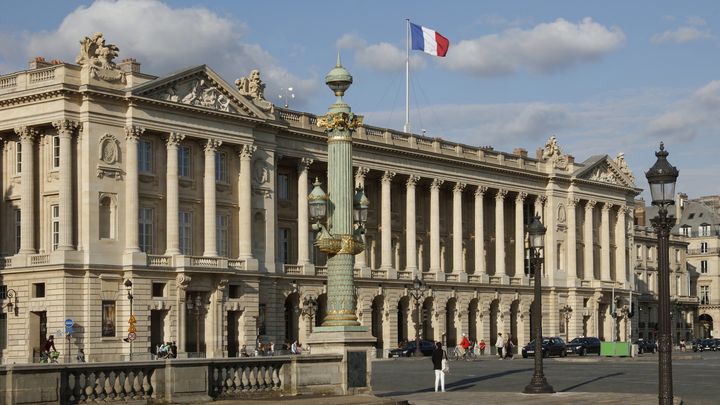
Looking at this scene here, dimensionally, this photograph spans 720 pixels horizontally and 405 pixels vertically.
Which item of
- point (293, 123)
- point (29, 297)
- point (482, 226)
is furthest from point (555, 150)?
point (29, 297)

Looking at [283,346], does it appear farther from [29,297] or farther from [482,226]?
[482,226]

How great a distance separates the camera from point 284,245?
94.1 metres

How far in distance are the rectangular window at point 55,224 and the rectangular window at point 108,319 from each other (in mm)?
4473

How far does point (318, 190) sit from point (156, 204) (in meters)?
45.3

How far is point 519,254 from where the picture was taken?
118 m

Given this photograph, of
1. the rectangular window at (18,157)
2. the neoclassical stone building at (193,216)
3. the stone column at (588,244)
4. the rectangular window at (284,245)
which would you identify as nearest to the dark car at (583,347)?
the neoclassical stone building at (193,216)

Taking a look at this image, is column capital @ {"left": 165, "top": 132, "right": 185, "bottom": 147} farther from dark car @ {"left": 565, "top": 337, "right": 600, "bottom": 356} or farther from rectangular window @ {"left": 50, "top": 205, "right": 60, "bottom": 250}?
dark car @ {"left": 565, "top": 337, "right": 600, "bottom": 356}

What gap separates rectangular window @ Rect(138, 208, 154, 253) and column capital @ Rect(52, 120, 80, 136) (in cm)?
703

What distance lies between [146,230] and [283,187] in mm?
17063

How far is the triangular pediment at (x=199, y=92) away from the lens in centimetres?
7950

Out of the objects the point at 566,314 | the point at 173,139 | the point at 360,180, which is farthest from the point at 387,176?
the point at 566,314

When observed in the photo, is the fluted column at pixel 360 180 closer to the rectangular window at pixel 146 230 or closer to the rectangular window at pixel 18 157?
the rectangular window at pixel 146 230

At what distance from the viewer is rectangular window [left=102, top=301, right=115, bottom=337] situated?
249 feet

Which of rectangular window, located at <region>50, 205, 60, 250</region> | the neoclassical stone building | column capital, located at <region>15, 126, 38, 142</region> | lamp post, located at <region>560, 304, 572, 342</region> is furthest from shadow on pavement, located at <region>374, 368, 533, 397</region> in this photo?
lamp post, located at <region>560, 304, 572, 342</region>
